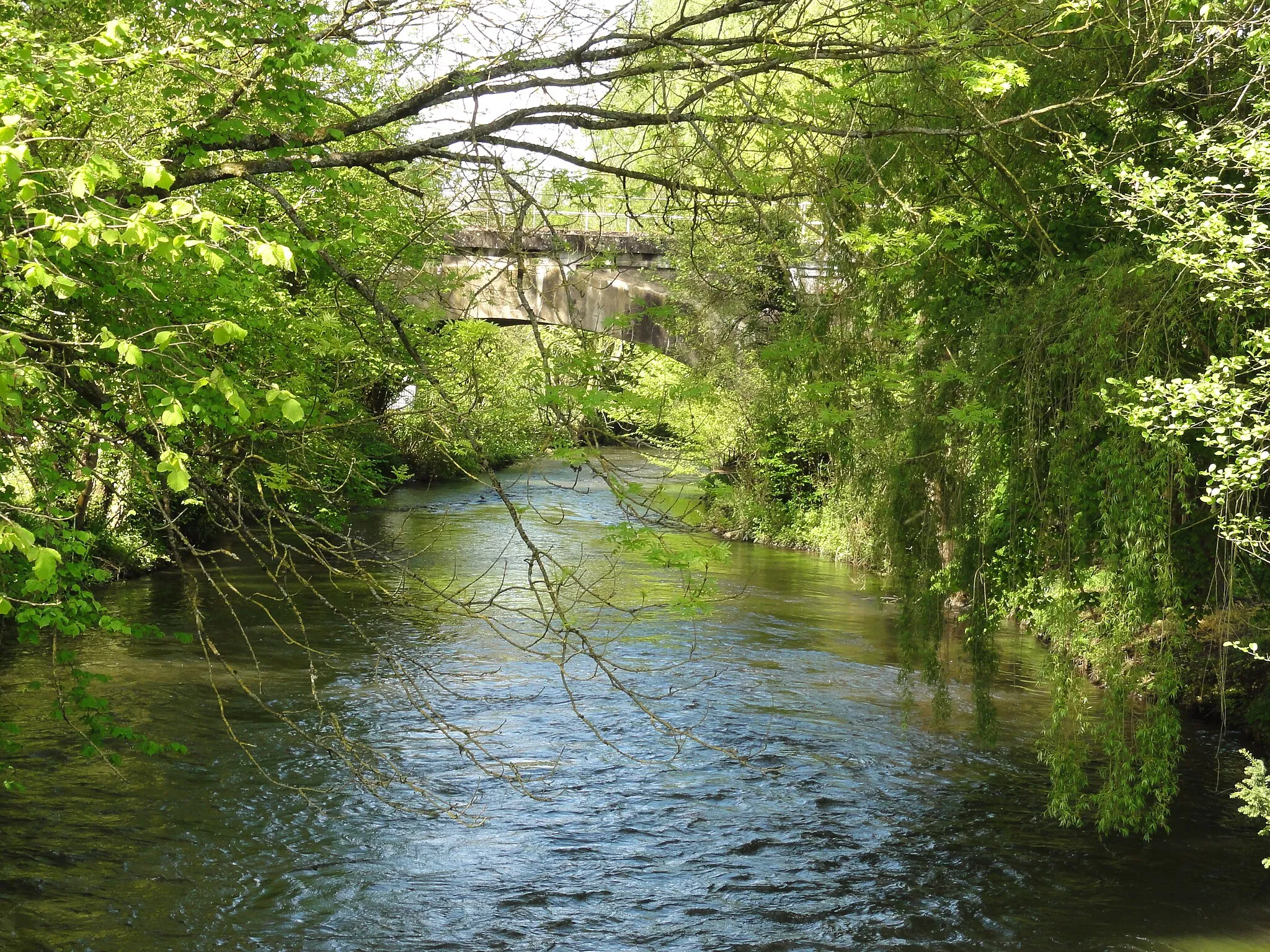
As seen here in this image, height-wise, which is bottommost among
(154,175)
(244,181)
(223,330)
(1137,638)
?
(1137,638)

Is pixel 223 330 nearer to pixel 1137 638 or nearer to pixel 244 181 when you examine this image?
pixel 244 181

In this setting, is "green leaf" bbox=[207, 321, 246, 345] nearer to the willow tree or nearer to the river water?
the willow tree

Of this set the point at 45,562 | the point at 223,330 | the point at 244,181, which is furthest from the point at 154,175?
the point at 244,181

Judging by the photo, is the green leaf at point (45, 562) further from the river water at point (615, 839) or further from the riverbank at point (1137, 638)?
the riverbank at point (1137, 638)

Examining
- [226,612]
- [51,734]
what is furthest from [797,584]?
[51,734]

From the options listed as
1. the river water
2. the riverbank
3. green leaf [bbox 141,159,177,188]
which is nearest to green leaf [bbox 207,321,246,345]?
green leaf [bbox 141,159,177,188]

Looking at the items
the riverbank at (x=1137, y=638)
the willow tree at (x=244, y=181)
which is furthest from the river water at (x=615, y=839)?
the willow tree at (x=244, y=181)

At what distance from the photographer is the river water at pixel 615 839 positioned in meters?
6.58

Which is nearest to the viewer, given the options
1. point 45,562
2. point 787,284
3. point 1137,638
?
point 45,562

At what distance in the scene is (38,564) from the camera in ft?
9.08

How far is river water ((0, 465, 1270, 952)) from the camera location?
21.6 ft

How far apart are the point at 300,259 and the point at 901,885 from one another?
530cm

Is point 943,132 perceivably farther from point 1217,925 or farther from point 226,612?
point 226,612

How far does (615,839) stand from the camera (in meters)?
7.83
